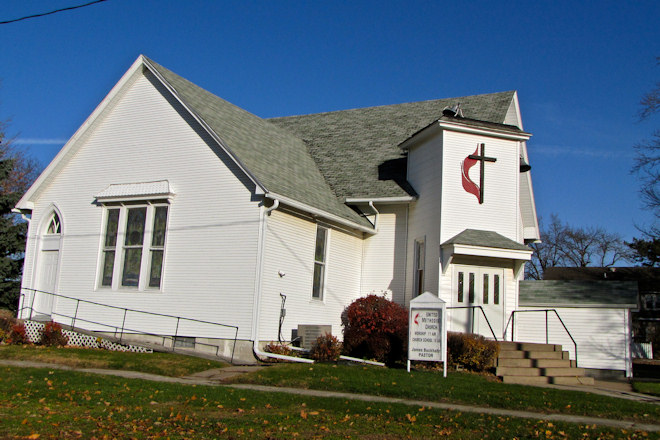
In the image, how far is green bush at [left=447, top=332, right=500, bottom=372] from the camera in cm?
1584

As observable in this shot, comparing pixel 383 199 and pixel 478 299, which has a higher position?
pixel 383 199

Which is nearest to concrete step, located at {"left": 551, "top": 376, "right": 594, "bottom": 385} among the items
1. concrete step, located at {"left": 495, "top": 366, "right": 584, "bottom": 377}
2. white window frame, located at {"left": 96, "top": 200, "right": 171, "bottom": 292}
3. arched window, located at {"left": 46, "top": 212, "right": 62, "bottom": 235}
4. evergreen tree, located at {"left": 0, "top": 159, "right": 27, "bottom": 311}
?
concrete step, located at {"left": 495, "top": 366, "right": 584, "bottom": 377}

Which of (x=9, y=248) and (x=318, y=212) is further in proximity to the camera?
(x=9, y=248)

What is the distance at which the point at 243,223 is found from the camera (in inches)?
679

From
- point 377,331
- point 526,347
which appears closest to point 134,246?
point 377,331

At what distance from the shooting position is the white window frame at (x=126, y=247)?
60.4ft

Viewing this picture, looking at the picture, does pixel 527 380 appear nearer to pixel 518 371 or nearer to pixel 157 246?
pixel 518 371

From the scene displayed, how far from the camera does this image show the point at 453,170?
19797 mm

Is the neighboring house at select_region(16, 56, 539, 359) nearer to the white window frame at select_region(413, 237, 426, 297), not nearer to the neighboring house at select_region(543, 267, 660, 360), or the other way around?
the white window frame at select_region(413, 237, 426, 297)

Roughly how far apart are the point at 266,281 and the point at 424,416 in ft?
25.3

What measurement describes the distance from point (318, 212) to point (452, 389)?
7.33 m

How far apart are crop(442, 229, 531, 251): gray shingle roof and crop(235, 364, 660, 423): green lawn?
4754 mm

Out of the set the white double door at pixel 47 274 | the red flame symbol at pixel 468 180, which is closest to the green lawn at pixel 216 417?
the white double door at pixel 47 274

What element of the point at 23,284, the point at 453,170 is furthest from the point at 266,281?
the point at 23,284
